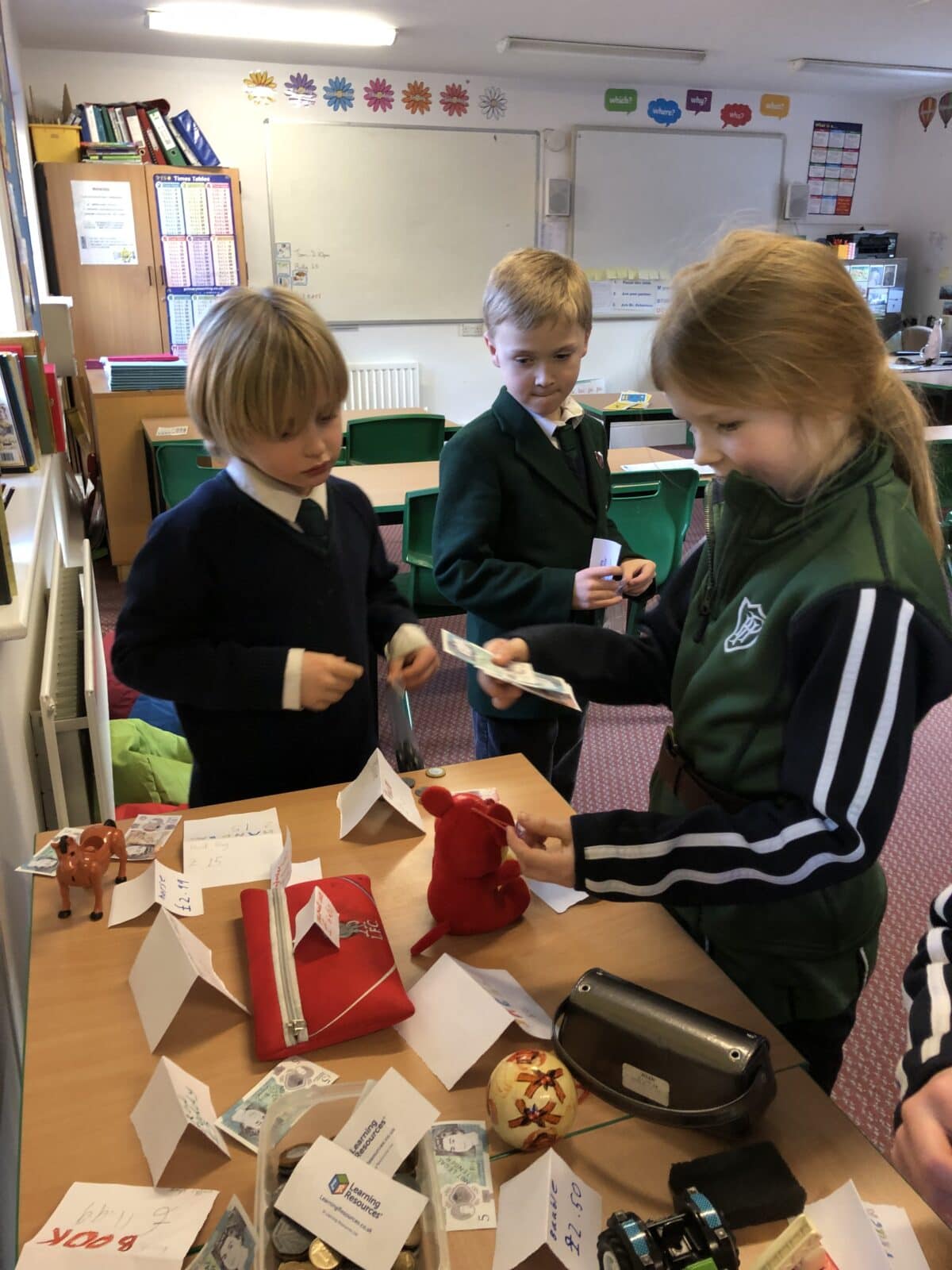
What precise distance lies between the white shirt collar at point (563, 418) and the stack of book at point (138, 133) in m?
4.79

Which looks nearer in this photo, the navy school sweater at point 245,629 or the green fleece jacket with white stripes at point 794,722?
the green fleece jacket with white stripes at point 794,722

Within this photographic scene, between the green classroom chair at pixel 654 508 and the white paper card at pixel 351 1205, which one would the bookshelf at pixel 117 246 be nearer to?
the green classroom chair at pixel 654 508

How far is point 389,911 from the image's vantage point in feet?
3.28

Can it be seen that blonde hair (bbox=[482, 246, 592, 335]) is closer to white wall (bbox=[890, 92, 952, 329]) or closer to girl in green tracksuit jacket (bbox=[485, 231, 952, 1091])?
girl in green tracksuit jacket (bbox=[485, 231, 952, 1091])

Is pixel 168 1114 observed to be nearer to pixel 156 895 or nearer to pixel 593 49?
pixel 156 895

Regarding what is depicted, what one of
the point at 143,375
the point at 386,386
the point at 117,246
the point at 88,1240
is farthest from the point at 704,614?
the point at 386,386

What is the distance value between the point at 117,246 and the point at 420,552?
3.85 metres

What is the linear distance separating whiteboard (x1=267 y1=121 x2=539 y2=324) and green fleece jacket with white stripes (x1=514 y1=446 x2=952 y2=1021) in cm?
564

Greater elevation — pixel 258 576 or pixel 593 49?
pixel 593 49

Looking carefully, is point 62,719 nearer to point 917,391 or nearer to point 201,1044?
point 201,1044

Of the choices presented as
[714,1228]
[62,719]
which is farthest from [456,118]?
[714,1228]

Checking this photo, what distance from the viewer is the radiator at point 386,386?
21.4 ft

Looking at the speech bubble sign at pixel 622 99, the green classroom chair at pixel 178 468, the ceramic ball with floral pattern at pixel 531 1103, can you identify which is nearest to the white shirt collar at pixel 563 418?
the ceramic ball with floral pattern at pixel 531 1103

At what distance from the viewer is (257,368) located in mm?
1119
